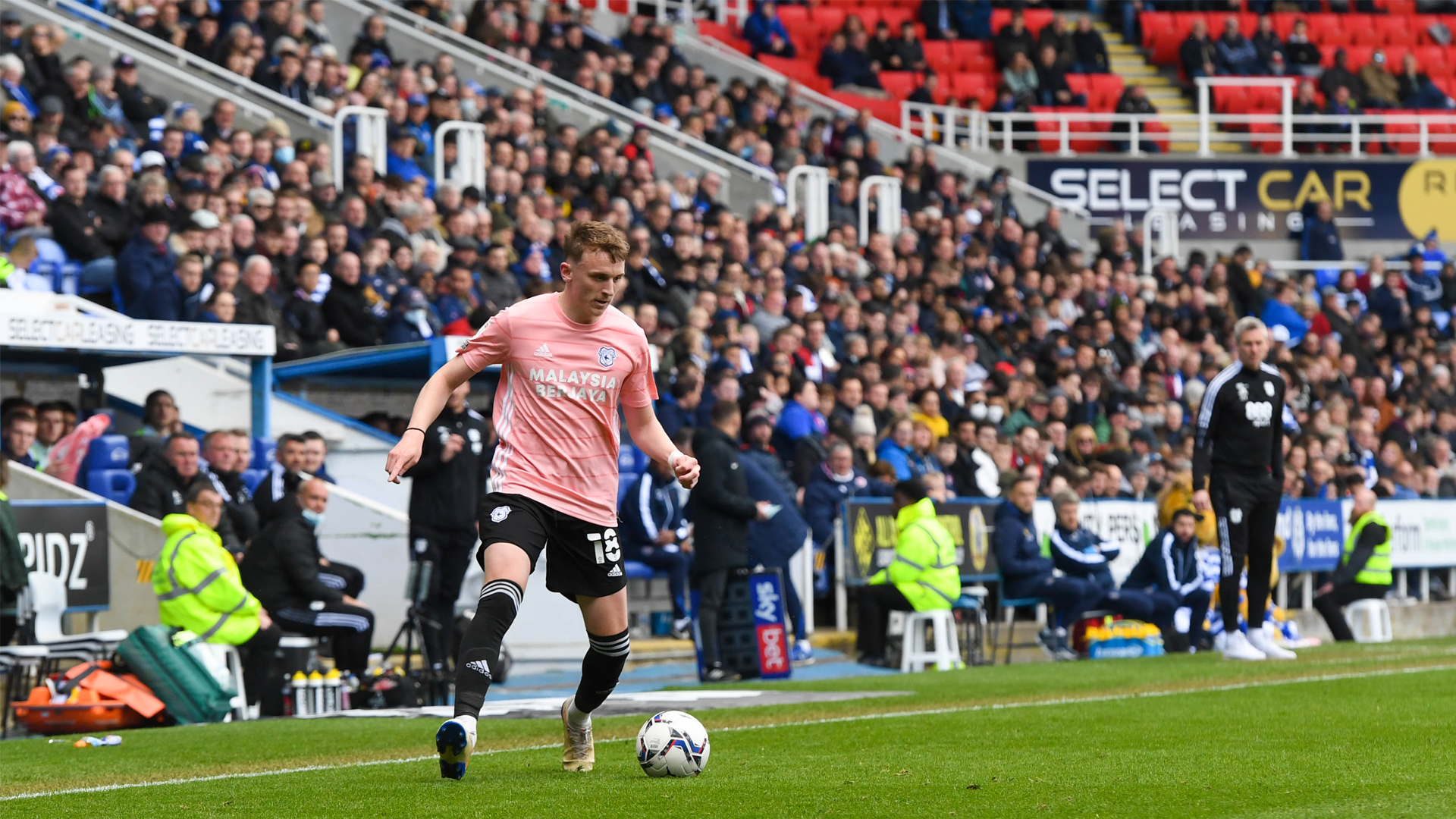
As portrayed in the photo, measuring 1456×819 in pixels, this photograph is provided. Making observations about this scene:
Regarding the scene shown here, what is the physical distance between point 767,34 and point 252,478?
18650mm

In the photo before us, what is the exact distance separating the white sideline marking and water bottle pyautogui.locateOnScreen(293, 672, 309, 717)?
10.7 ft

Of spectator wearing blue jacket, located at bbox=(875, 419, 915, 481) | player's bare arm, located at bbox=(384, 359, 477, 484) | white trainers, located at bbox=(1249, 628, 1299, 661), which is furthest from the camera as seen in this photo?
spectator wearing blue jacket, located at bbox=(875, 419, 915, 481)

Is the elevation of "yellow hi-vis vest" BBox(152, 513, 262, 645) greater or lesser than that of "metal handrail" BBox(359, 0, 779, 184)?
lesser

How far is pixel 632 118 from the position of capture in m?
24.2

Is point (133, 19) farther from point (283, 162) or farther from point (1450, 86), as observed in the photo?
point (1450, 86)

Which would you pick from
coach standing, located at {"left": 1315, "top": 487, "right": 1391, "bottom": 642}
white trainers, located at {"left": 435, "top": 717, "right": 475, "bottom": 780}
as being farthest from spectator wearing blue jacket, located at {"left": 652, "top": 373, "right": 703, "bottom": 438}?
white trainers, located at {"left": 435, "top": 717, "right": 475, "bottom": 780}

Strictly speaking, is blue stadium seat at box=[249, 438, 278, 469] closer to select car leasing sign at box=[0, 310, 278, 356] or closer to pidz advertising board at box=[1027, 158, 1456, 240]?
select car leasing sign at box=[0, 310, 278, 356]

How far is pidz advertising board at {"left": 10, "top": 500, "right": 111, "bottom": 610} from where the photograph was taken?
12.2 metres

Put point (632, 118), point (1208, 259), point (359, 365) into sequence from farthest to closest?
point (1208, 259) → point (632, 118) → point (359, 365)

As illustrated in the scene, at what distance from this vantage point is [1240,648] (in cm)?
1388

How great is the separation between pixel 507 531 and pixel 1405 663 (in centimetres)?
874

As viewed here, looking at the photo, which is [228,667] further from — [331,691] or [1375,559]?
[1375,559]

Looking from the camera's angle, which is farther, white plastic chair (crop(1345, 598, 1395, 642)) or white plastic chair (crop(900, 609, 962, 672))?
white plastic chair (crop(1345, 598, 1395, 642))

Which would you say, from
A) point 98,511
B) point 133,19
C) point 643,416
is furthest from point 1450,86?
point 643,416
